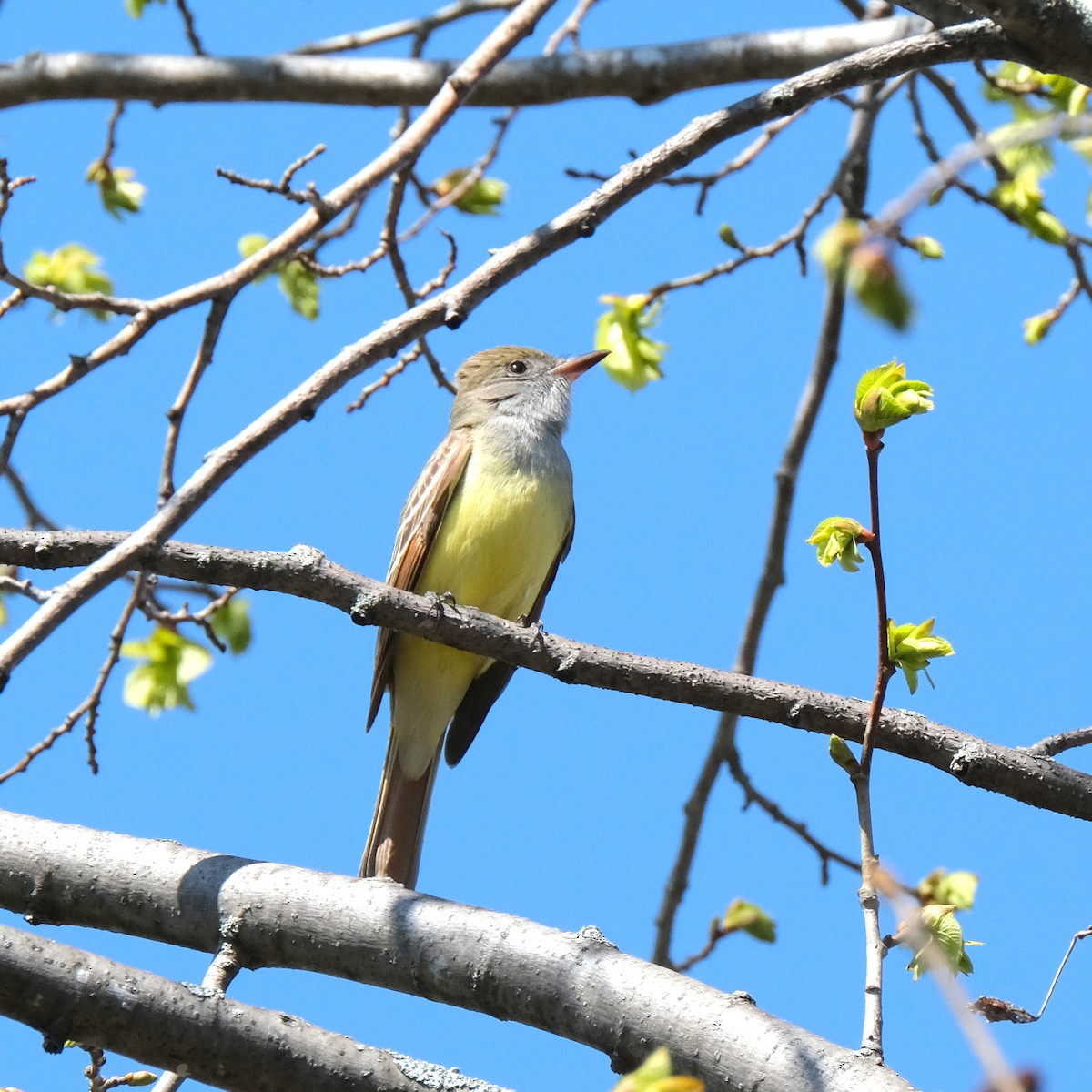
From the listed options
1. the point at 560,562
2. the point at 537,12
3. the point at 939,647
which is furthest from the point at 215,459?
the point at 560,562

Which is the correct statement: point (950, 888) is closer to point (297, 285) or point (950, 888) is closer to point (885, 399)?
point (885, 399)

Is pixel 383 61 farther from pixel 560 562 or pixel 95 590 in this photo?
pixel 95 590

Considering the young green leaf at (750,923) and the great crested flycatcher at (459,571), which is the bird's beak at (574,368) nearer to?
the great crested flycatcher at (459,571)

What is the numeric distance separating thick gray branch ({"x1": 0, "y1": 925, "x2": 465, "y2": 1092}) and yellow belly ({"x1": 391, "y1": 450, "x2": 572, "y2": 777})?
10.5 feet

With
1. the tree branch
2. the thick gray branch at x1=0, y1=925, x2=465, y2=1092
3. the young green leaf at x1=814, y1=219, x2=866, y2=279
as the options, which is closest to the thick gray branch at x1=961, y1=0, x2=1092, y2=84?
the tree branch

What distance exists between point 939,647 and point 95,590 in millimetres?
1818

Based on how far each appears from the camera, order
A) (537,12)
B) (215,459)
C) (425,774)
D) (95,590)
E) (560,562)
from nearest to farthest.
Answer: (95,590) → (215,459) → (537,12) → (425,774) → (560,562)

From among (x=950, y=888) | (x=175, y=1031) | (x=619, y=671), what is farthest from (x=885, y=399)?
(x=950, y=888)

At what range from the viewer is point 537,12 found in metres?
4.29

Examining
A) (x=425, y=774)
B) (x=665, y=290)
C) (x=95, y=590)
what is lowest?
(x=95, y=590)

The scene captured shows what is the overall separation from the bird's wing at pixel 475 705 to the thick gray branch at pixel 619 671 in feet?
9.98

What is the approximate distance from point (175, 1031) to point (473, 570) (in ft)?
11.5

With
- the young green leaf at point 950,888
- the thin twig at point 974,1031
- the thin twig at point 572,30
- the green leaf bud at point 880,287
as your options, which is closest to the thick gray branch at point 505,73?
the thin twig at point 572,30

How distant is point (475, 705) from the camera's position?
273 inches
